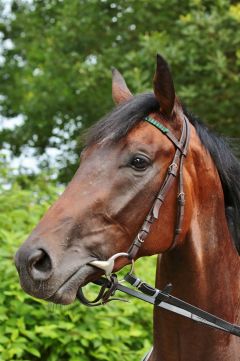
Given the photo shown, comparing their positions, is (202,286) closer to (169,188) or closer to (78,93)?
(169,188)

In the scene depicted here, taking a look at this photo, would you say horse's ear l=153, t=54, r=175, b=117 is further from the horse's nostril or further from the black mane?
the horse's nostril

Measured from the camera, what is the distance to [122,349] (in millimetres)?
4617

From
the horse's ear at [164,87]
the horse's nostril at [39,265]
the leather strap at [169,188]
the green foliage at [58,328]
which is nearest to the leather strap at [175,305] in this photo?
the leather strap at [169,188]

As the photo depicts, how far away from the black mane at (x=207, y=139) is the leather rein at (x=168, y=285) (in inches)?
3.0

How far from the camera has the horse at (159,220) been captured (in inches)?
102

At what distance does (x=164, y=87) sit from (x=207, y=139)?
37 centimetres

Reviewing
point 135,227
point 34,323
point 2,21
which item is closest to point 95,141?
point 135,227

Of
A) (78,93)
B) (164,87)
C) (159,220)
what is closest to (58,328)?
(159,220)

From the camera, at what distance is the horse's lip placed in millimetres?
2572

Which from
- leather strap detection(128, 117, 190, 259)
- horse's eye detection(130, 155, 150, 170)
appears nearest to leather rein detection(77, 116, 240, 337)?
leather strap detection(128, 117, 190, 259)

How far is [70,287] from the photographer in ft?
8.48

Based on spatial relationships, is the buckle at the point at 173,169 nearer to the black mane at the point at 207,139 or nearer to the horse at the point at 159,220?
the horse at the point at 159,220

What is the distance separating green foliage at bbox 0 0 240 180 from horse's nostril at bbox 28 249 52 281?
6.56 meters

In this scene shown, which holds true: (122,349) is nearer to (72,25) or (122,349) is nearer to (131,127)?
(131,127)
